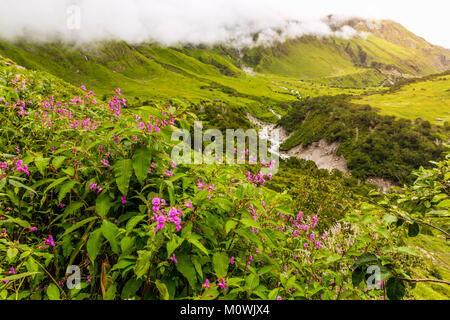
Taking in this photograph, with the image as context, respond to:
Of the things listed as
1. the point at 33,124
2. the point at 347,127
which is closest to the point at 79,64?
the point at 347,127

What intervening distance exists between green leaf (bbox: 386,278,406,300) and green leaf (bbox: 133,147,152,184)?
270 centimetres

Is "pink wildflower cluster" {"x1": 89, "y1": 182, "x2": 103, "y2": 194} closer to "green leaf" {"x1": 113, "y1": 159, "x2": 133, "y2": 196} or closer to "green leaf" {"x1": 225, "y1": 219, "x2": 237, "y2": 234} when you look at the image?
"green leaf" {"x1": 113, "y1": 159, "x2": 133, "y2": 196}

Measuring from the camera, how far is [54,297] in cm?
227

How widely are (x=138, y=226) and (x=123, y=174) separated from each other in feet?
2.45

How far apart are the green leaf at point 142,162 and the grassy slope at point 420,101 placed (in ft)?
446

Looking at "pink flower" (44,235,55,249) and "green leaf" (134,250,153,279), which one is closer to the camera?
"green leaf" (134,250,153,279)

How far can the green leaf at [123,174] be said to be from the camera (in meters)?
2.64

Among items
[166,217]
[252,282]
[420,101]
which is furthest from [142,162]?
[420,101]

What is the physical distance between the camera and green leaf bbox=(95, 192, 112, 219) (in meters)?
2.59

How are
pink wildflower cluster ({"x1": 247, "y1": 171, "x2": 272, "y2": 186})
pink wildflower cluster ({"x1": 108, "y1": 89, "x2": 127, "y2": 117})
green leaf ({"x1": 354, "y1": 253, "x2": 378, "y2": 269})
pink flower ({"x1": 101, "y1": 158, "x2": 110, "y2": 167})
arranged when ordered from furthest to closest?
pink wildflower cluster ({"x1": 108, "y1": 89, "x2": 127, "y2": 117}) → pink wildflower cluster ({"x1": 247, "y1": 171, "x2": 272, "y2": 186}) → pink flower ({"x1": 101, "y1": 158, "x2": 110, "y2": 167}) → green leaf ({"x1": 354, "y1": 253, "x2": 378, "y2": 269})

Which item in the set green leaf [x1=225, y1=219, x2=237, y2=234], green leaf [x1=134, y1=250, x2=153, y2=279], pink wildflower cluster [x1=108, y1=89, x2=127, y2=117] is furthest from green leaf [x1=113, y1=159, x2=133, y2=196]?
pink wildflower cluster [x1=108, y1=89, x2=127, y2=117]

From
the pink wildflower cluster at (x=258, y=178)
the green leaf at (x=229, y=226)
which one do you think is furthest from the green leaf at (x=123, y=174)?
the pink wildflower cluster at (x=258, y=178)
